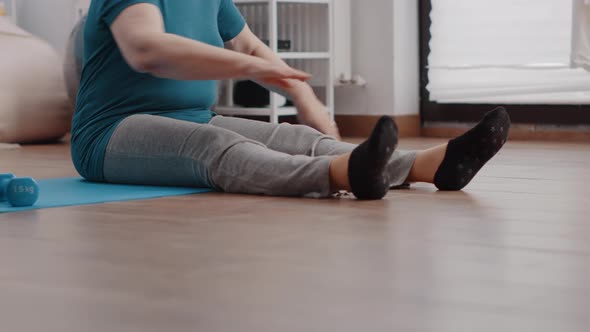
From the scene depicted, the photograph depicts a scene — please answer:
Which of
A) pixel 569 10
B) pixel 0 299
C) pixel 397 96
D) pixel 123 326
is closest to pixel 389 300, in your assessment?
pixel 123 326

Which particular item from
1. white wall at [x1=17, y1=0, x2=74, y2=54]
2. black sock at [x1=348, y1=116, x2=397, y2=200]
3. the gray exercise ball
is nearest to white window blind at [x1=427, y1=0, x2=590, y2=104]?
the gray exercise ball

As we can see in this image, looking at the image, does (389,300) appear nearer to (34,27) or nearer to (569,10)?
(569,10)

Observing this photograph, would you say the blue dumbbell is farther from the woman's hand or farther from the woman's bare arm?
the woman's hand

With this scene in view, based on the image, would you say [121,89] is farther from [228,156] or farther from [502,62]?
[502,62]

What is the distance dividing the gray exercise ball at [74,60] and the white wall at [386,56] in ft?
3.71

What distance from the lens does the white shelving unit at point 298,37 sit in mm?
4078

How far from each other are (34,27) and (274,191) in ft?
10.0

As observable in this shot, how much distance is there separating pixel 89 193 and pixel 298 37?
7.26ft

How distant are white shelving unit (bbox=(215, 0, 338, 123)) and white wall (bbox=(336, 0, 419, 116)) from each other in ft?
0.52

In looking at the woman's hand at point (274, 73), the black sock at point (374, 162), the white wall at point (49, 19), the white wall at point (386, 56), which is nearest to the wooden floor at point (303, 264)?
the black sock at point (374, 162)

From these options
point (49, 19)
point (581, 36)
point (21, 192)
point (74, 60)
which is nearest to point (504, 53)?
point (581, 36)

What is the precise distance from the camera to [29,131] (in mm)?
3930

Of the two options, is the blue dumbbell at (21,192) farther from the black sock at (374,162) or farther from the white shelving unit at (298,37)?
the white shelving unit at (298,37)

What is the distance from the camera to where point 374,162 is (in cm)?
189
